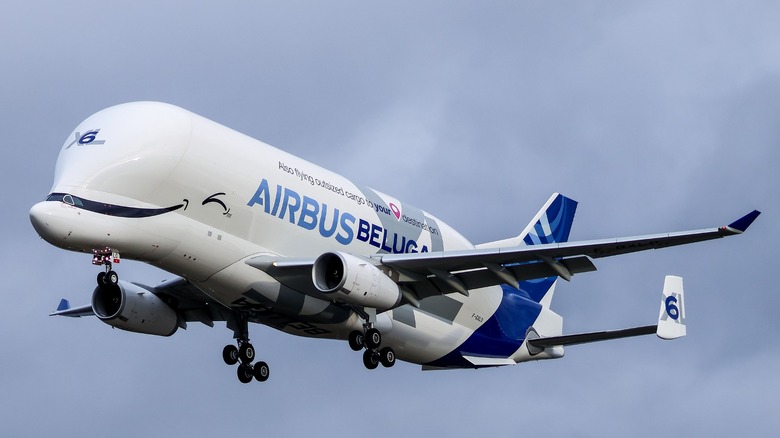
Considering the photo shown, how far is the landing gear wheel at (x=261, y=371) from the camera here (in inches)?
1864

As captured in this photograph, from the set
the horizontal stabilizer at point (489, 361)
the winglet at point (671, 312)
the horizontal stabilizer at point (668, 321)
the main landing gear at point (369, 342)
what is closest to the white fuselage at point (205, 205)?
the main landing gear at point (369, 342)

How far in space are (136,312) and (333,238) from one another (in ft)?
21.9

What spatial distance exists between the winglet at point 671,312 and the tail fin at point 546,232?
8.38 metres

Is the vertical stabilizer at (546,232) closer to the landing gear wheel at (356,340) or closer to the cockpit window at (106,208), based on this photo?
the landing gear wheel at (356,340)

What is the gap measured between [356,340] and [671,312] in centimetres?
899

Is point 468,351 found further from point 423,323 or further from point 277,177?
point 277,177

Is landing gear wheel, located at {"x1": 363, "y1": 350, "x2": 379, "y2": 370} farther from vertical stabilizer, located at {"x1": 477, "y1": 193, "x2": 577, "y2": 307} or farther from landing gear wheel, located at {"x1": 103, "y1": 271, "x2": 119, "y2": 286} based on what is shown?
vertical stabilizer, located at {"x1": 477, "y1": 193, "x2": 577, "y2": 307}

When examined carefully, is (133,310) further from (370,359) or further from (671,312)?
(671,312)

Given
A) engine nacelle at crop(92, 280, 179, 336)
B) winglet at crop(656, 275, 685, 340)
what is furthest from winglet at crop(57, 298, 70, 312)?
winglet at crop(656, 275, 685, 340)

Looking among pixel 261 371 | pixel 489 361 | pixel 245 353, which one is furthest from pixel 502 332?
pixel 245 353

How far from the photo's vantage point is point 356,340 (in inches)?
1773

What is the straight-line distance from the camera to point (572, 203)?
57.5m

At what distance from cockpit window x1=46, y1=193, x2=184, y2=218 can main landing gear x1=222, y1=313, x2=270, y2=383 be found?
7067 millimetres

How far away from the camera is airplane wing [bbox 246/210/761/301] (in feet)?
135
